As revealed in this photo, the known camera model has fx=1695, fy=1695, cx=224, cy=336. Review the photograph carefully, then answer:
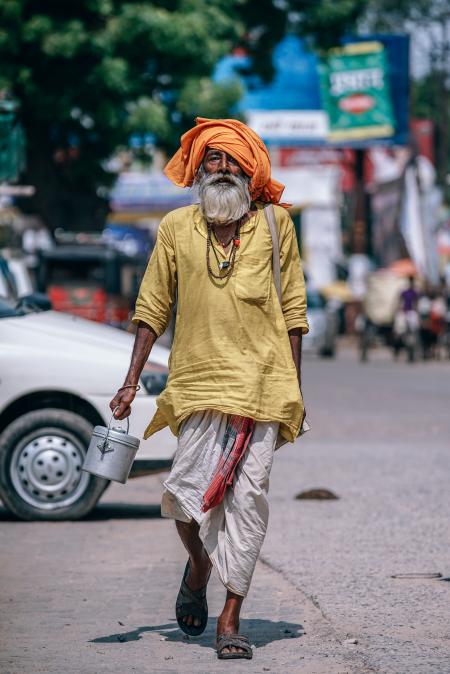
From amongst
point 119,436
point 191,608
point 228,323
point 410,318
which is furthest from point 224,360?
point 410,318

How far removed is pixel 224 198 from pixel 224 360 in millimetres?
571

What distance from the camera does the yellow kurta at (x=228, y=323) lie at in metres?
5.98

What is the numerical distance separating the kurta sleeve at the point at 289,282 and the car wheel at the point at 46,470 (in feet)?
12.0

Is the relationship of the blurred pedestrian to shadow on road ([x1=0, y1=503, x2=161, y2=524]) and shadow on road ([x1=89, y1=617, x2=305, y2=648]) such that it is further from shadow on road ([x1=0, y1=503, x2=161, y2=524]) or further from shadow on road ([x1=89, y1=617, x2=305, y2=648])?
shadow on road ([x1=89, y1=617, x2=305, y2=648])

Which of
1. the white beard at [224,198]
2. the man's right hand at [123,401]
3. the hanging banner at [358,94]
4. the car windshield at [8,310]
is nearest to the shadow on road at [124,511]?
the car windshield at [8,310]

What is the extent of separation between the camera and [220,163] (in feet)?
19.8

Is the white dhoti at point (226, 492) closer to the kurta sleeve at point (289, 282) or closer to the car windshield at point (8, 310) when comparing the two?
the kurta sleeve at point (289, 282)

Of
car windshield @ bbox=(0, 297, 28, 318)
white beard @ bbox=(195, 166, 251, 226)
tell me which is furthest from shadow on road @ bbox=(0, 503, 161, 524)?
white beard @ bbox=(195, 166, 251, 226)

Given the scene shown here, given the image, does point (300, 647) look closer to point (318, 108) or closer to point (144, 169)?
point (144, 169)

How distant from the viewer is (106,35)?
88.4 ft

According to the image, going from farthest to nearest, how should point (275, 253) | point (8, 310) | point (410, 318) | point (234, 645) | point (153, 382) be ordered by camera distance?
point (410, 318) → point (8, 310) → point (153, 382) → point (275, 253) → point (234, 645)

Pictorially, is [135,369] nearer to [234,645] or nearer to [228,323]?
[228,323]

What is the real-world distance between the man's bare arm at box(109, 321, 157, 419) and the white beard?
475mm

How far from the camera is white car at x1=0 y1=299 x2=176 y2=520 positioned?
9594mm
